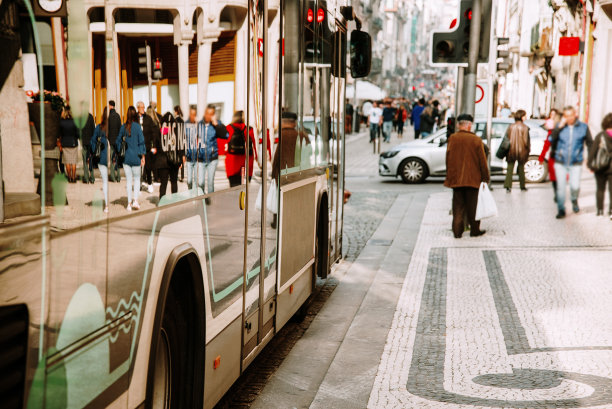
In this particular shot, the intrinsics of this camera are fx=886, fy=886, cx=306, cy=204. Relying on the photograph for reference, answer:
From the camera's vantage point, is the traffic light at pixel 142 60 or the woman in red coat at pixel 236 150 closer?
the traffic light at pixel 142 60

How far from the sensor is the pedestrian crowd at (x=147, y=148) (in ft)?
8.91

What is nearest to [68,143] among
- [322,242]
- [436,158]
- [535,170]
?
[322,242]

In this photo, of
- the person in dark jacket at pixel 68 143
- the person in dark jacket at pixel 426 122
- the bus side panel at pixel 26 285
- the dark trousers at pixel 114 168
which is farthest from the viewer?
the person in dark jacket at pixel 426 122

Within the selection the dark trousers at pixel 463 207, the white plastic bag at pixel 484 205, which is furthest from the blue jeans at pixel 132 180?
the white plastic bag at pixel 484 205

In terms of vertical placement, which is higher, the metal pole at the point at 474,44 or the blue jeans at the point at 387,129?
the metal pole at the point at 474,44

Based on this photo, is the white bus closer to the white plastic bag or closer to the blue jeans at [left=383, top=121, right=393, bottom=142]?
the white plastic bag

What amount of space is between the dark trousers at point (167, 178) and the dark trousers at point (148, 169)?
0.21 ft

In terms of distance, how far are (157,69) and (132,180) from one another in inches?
20.2

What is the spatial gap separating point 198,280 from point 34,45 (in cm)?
173

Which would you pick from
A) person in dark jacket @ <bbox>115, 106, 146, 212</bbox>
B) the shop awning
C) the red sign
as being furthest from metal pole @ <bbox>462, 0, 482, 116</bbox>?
the shop awning

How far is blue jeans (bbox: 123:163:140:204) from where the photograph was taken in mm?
3008

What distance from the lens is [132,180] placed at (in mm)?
3025

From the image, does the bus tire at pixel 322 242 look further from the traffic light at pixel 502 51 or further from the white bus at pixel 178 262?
the traffic light at pixel 502 51

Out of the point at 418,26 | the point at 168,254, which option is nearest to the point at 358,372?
the point at 168,254
